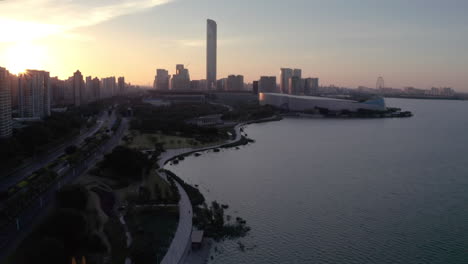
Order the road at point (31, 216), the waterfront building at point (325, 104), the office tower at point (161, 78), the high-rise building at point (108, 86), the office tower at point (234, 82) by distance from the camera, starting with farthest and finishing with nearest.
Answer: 1. the office tower at point (161, 78)
2. the office tower at point (234, 82)
3. the high-rise building at point (108, 86)
4. the waterfront building at point (325, 104)
5. the road at point (31, 216)

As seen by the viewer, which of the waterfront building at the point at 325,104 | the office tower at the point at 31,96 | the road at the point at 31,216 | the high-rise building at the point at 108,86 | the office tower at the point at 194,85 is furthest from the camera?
the office tower at the point at 194,85

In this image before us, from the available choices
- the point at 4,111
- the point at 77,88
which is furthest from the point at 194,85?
the point at 4,111

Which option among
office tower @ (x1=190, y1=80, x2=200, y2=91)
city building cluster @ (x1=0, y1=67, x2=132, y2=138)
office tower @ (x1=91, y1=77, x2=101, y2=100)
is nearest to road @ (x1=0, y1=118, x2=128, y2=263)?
city building cluster @ (x1=0, y1=67, x2=132, y2=138)

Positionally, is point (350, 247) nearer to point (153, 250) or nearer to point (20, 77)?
point (153, 250)

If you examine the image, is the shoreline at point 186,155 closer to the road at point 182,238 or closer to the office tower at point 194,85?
the road at point 182,238

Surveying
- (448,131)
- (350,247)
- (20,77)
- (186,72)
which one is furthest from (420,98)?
(350,247)

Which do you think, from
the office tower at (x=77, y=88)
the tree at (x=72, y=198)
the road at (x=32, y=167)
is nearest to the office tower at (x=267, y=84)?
the office tower at (x=77, y=88)
